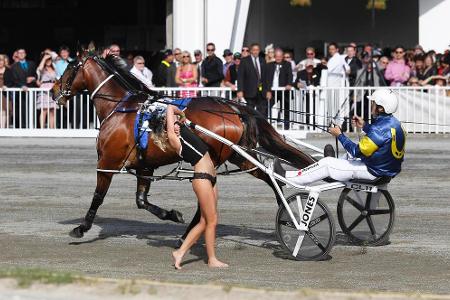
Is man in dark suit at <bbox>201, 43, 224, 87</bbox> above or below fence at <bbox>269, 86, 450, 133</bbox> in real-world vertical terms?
above

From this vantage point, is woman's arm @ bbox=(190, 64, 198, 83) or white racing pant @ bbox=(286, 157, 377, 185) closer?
white racing pant @ bbox=(286, 157, 377, 185)

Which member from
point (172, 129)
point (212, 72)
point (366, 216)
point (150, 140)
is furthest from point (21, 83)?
point (172, 129)

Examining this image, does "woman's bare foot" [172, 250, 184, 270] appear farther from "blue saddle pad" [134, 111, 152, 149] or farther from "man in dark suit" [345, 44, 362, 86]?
"man in dark suit" [345, 44, 362, 86]

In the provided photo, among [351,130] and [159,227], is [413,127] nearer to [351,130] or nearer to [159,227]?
[351,130]

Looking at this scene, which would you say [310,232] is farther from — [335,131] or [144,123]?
[144,123]

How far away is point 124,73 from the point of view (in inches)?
509

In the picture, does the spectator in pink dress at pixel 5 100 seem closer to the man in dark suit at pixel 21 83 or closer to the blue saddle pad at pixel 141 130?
the man in dark suit at pixel 21 83

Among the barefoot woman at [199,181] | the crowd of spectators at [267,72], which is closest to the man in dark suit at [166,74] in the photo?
the crowd of spectators at [267,72]

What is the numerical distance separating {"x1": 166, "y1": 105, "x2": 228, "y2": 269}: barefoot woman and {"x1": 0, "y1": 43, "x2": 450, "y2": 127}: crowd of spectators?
12.5m

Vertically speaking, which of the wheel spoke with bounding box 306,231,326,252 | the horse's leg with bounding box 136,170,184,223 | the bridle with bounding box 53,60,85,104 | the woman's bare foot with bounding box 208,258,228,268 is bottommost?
the woman's bare foot with bounding box 208,258,228,268

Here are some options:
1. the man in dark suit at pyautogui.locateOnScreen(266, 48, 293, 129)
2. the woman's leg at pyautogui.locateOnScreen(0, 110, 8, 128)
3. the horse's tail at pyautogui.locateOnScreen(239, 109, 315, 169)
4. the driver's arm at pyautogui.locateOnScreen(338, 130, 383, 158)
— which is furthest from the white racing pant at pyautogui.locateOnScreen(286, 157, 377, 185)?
the woman's leg at pyautogui.locateOnScreen(0, 110, 8, 128)

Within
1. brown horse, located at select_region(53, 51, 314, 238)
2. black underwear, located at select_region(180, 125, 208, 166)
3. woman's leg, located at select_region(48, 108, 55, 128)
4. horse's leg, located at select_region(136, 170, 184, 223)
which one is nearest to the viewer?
black underwear, located at select_region(180, 125, 208, 166)

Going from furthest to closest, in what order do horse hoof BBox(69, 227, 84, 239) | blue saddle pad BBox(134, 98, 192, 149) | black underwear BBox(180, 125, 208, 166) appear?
horse hoof BBox(69, 227, 84, 239) < blue saddle pad BBox(134, 98, 192, 149) < black underwear BBox(180, 125, 208, 166)

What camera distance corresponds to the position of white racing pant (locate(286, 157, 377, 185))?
11.3 meters
